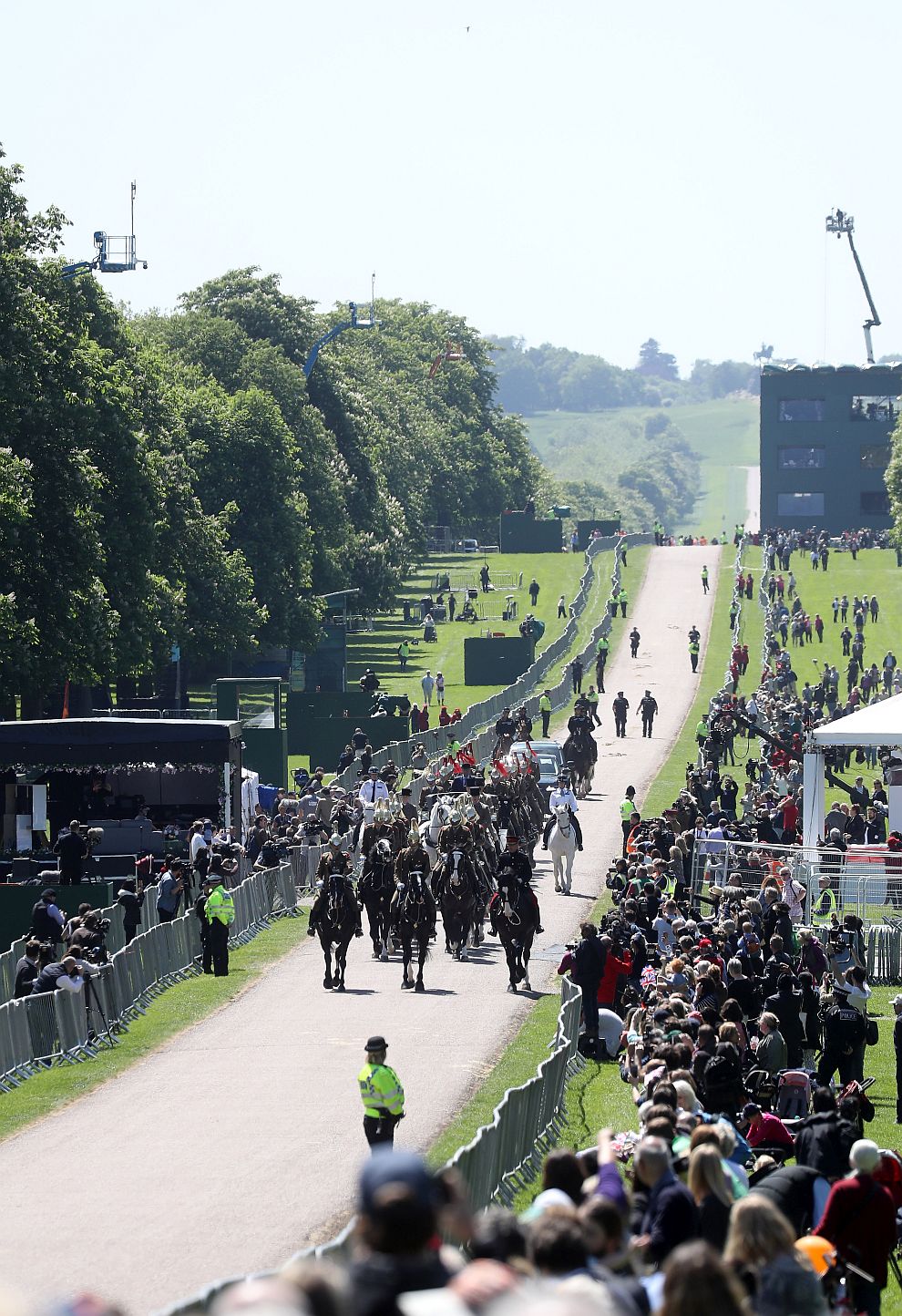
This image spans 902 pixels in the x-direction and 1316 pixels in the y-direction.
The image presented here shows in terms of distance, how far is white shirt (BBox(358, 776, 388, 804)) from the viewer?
42.4m

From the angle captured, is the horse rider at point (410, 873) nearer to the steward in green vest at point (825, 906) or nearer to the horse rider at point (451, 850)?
the horse rider at point (451, 850)

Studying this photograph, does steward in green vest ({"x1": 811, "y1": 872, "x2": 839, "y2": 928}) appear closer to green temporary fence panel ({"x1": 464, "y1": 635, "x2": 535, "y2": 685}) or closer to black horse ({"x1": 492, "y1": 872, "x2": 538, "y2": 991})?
black horse ({"x1": 492, "y1": 872, "x2": 538, "y2": 991})

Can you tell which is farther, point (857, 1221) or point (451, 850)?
point (451, 850)

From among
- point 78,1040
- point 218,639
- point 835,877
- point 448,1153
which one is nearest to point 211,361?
point 218,639

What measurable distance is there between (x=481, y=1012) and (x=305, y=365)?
6997 cm

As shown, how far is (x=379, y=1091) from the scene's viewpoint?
63.1 ft

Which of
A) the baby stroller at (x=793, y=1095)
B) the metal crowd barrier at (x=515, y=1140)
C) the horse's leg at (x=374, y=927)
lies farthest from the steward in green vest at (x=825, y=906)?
the baby stroller at (x=793, y=1095)

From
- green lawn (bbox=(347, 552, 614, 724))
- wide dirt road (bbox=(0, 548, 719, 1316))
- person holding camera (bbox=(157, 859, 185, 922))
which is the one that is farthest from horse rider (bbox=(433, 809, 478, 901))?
green lawn (bbox=(347, 552, 614, 724))

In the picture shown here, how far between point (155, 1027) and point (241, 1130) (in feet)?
20.5

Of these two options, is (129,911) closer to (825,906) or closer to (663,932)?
(663,932)

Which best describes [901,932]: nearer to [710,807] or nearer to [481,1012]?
[481,1012]

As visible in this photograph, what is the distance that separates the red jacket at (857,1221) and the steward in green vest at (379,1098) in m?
6.39

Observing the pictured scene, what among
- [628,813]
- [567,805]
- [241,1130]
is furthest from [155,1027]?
[628,813]

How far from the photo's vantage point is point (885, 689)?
2778 inches
